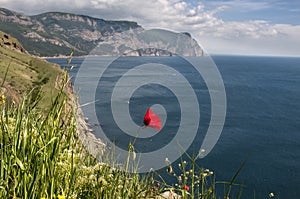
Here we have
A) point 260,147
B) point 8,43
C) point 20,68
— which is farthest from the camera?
point 8,43

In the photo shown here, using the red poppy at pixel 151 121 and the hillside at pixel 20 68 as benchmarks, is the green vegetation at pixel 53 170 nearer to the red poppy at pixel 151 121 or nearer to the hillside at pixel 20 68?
the red poppy at pixel 151 121

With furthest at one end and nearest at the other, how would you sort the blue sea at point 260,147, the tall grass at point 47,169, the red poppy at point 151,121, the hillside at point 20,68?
the hillside at point 20,68 → the blue sea at point 260,147 → the red poppy at point 151,121 → the tall grass at point 47,169

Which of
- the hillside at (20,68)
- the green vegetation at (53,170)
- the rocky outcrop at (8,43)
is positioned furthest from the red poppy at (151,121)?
the rocky outcrop at (8,43)

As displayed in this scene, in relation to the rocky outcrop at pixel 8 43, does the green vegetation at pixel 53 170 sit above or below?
below

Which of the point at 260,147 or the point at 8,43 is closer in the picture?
the point at 260,147

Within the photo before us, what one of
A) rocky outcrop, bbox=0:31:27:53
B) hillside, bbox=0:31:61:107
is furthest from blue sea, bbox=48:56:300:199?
rocky outcrop, bbox=0:31:27:53

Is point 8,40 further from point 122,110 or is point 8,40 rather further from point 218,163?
point 218,163

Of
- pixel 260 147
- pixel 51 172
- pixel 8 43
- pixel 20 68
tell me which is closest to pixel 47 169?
pixel 51 172

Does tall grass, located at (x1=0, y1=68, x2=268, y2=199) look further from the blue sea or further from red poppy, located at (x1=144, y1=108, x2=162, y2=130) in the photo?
the blue sea

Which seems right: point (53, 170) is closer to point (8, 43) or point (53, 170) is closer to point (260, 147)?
point (260, 147)

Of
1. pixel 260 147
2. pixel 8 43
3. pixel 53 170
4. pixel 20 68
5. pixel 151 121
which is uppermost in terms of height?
pixel 8 43

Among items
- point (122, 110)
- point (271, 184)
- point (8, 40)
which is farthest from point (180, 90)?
point (8, 40)
